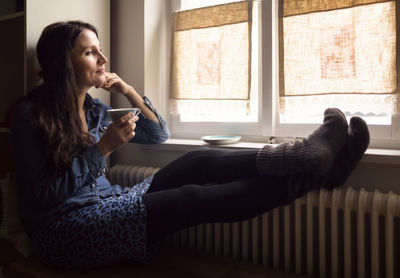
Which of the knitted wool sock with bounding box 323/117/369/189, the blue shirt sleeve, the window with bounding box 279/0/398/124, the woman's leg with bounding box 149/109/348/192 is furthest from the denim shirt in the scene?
the window with bounding box 279/0/398/124

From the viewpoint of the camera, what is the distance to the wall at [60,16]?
1650 millimetres

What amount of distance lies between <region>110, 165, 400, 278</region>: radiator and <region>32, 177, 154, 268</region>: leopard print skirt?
0.49 m

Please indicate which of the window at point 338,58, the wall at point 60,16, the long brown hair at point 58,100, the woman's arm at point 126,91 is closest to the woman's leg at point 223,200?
the long brown hair at point 58,100

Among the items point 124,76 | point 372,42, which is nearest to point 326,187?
point 372,42

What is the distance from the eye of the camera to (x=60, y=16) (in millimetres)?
1778

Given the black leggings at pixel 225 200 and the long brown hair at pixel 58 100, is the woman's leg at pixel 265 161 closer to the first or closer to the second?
the black leggings at pixel 225 200

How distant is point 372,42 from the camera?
1.49 m

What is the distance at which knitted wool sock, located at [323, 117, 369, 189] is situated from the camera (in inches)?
48.2

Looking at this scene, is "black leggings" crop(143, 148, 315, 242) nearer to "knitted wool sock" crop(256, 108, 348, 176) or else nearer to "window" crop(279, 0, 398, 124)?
"knitted wool sock" crop(256, 108, 348, 176)

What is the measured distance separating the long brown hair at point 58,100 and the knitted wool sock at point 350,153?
0.90 m

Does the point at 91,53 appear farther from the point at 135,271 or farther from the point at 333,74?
the point at 333,74

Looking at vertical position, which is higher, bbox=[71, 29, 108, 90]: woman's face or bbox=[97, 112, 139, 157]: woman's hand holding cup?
bbox=[71, 29, 108, 90]: woman's face

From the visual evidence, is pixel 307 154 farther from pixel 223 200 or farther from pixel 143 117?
pixel 143 117

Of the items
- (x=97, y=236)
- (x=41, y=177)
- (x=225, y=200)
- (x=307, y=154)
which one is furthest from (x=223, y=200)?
(x=41, y=177)
